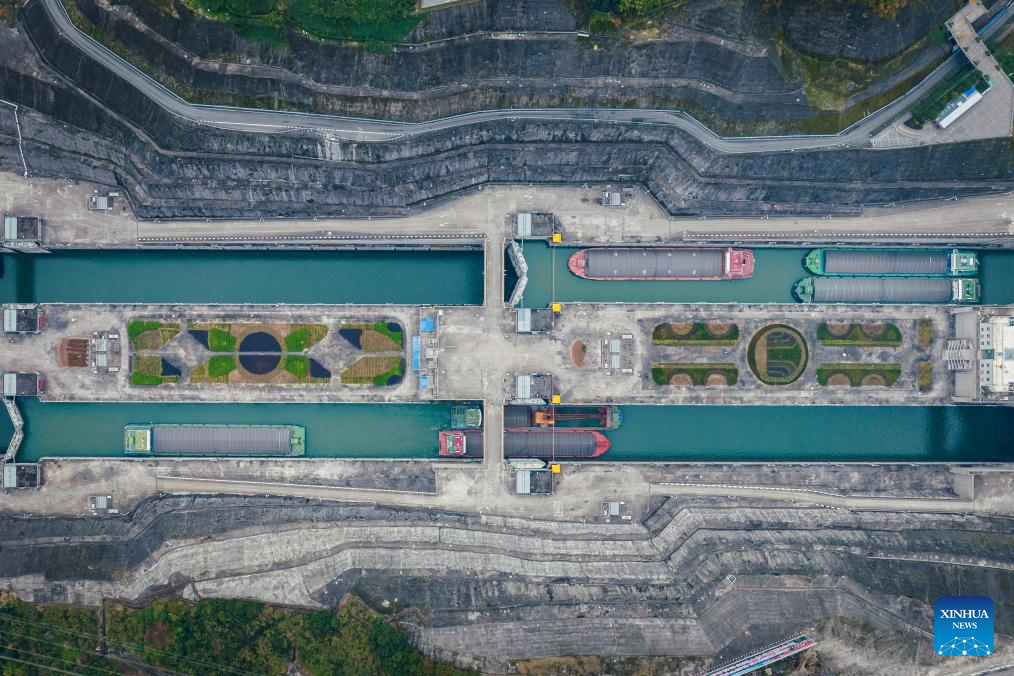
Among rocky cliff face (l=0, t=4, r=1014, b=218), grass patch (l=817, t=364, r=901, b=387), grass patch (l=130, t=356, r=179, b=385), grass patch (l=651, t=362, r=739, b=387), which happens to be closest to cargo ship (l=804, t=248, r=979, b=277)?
rocky cliff face (l=0, t=4, r=1014, b=218)

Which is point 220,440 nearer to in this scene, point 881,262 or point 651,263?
point 651,263

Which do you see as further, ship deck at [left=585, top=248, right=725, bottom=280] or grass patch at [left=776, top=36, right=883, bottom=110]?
ship deck at [left=585, top=248, right=725, bottom=280]

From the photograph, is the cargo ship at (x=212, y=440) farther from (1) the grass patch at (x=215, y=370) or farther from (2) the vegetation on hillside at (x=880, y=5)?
(2) the vegetation on hillside at (x=880, y=5)

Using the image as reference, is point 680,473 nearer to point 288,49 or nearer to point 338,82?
point 338,82

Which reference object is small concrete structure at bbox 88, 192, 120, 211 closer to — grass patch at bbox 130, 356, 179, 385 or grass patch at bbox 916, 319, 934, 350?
grass patch at bbox 130, 356, 179, 385

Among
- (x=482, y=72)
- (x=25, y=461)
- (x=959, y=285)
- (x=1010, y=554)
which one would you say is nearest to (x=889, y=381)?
(x=959, y=285)
